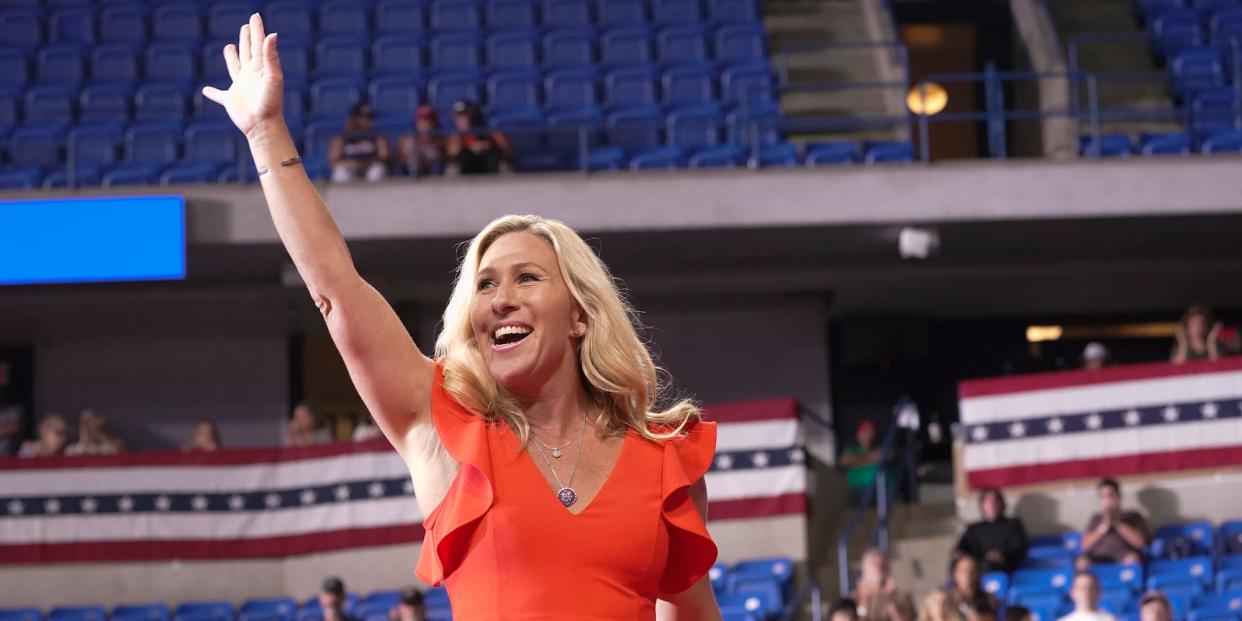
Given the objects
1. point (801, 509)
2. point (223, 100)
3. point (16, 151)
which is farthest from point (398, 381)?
point (16, 151)

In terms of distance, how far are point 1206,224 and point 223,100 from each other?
1198 centimetres

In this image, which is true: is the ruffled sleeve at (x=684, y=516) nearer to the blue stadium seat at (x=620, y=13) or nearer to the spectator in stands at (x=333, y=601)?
the spectator in stands at (x=333, y=601)

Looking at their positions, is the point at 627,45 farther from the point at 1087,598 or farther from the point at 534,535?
the point at 534,535

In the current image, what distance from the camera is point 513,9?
15.3 meters

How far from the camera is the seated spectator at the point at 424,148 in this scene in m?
12.8

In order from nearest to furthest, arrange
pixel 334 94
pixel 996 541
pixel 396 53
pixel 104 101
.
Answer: pixel 996 541 → pixel 334 94 → pixel 104 101 → pixel 396 53

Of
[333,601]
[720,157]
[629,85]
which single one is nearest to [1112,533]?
[720,157]

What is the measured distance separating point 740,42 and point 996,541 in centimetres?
555

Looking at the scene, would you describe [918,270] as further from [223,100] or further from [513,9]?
[223,100]

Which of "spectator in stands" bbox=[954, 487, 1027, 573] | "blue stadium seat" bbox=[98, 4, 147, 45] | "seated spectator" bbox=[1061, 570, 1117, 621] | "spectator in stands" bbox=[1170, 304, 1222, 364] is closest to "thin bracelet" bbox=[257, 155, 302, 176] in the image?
"seated spectator" bbox=[1061, 570, 1117, 621]

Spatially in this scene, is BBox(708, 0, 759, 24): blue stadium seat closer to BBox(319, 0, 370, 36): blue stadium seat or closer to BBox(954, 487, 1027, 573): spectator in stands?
BBox(319, 0, 370, 36): blue stadium seat

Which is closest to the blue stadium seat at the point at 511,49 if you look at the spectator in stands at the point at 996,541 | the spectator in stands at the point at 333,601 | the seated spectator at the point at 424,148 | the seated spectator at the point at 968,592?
the seated spectator at the point at 424,148

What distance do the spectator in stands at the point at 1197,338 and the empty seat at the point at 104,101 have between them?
854 centimetres

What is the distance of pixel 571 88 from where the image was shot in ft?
46.5
